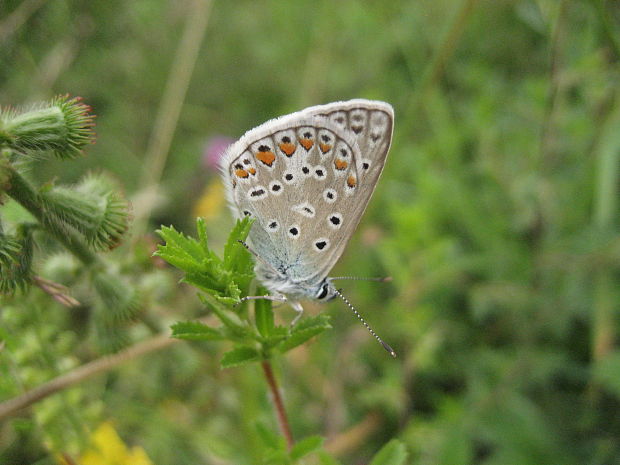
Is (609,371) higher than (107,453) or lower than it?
higher

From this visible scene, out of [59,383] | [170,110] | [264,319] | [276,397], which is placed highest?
[170,110]

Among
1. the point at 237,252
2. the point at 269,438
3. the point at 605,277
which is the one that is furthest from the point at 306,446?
the point at 605,277

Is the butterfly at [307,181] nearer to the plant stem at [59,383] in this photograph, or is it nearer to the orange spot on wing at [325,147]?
the orange spot on wing at [325,147]

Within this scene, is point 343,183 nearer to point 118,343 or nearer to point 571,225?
point 118,343

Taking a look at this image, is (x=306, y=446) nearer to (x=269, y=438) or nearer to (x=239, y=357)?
(x=269, y=438)

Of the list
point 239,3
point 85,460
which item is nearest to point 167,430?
point 85,460

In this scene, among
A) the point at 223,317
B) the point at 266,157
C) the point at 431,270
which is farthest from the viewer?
the point at 431,270

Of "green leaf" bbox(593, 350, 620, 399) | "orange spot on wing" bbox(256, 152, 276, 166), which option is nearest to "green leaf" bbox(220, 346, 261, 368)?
"orange spot on wing" bbox(256, 152, 276, 166)

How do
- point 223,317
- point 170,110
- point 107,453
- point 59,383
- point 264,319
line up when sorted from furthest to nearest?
point 170,110 → point 107,453 → point 59,383 → point 264,319 → point 223,317
